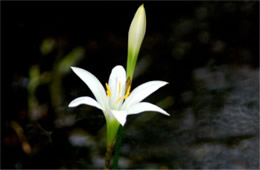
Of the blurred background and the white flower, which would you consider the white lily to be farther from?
the blurred background

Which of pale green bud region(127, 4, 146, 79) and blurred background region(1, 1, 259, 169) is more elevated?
pale green bud region(127, 4, 146, 79)

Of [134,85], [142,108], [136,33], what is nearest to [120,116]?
[142,108]

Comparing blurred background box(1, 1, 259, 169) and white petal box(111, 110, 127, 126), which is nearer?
white petal box(111, 110, 127, 126)

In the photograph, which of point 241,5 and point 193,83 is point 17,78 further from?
point 241,5

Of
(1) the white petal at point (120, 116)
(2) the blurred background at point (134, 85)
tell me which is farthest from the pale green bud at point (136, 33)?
(2) the blurred background at point (134, 85)

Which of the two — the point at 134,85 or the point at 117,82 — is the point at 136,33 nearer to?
the point at 117,82

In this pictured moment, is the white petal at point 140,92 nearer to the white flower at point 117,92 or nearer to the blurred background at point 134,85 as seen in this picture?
the white flower at point 117,92

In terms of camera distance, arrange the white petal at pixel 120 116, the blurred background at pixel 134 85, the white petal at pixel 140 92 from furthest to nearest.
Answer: the blurred background at pixel 134 85 → the white petal at pixel 140 92 → the white petal at pixel 120 116

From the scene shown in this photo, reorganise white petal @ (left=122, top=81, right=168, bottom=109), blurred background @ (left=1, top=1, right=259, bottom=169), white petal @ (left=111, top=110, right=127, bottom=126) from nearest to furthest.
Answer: white petal @ (left=111, top=110, right=127, bottom=126), white petal @ (left=122, top=81, right=168, bottom=109), blurred background @ (left=1, top=1, right=259, bottom=169)

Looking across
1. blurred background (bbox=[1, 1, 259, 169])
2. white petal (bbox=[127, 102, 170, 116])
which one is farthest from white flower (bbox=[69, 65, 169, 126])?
blurred background (bbox=[1, 1, 259, 169])
